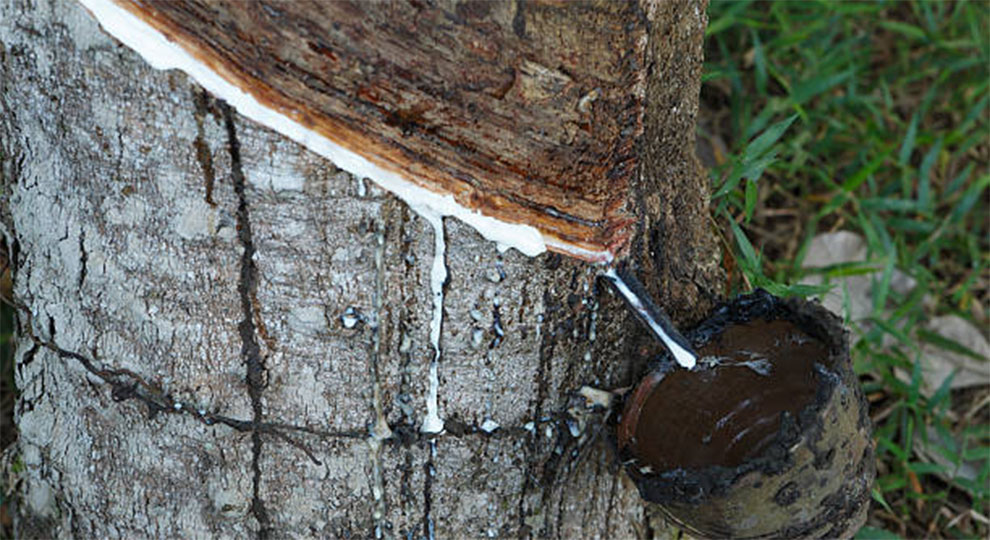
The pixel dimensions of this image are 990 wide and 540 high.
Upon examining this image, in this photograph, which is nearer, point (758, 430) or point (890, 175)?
point (758, 430)

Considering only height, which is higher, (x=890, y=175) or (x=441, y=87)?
(x=890, y=175)

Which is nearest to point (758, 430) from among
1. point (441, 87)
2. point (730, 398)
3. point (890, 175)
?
point (730, 398)

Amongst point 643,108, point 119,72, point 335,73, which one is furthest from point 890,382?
point 119,72

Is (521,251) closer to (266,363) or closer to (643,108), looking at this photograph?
(643,108)

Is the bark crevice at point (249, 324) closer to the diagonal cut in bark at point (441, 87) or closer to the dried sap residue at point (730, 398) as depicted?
the diagonal cut in bark at point (441, 87)

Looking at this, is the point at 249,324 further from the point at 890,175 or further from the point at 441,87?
the point at 890,175

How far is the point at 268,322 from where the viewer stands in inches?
48.9

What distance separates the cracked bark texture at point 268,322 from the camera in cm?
117

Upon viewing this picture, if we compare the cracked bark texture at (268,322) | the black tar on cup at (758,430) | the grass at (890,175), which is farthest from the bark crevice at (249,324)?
the grass at (890,175)

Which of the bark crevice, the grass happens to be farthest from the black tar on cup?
the grass

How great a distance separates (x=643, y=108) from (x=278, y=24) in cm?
43

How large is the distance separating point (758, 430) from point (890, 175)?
4.28ft

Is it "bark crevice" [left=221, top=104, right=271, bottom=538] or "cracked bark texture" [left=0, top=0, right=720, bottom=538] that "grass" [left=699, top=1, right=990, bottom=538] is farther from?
"bark crevice" [left=221, top=104, right=271, bottom=538]

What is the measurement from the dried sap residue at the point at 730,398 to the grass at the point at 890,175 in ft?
2.10
